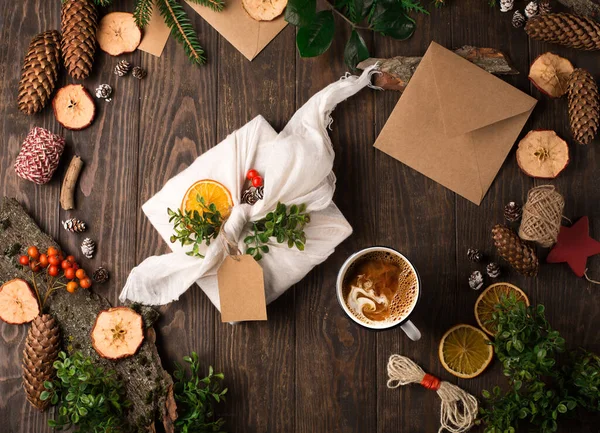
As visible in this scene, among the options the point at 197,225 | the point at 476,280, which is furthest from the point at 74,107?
the point at 476,280

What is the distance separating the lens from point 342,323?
1.21 m

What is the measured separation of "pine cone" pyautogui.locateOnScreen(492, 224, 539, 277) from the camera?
1143mm

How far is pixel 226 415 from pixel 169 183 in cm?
47

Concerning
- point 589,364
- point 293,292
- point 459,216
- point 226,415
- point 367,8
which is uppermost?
point 367,8

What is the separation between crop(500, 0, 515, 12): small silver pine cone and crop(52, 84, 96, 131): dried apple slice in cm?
85

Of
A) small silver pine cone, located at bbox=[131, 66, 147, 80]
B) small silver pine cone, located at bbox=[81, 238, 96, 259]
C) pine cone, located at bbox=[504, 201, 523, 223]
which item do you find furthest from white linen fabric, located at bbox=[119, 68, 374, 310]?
pine cone, located at bbox=[504, 201, 523, 223]

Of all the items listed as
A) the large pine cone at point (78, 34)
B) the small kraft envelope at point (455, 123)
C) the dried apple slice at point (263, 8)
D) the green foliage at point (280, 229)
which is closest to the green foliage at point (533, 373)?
the small kraft envelope at point (455, 123)

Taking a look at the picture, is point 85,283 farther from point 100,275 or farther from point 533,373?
point 533,373

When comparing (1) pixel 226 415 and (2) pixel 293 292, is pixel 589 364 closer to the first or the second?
(2) pixel 293 292

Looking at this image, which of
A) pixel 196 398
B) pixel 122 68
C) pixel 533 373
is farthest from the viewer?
pixel 122 68

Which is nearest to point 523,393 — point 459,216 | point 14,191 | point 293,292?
point 459,216

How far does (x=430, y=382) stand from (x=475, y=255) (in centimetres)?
26

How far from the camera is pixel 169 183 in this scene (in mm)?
1202

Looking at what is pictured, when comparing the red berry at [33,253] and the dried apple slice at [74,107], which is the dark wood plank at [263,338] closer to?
the dried apple slice at [74,107]
